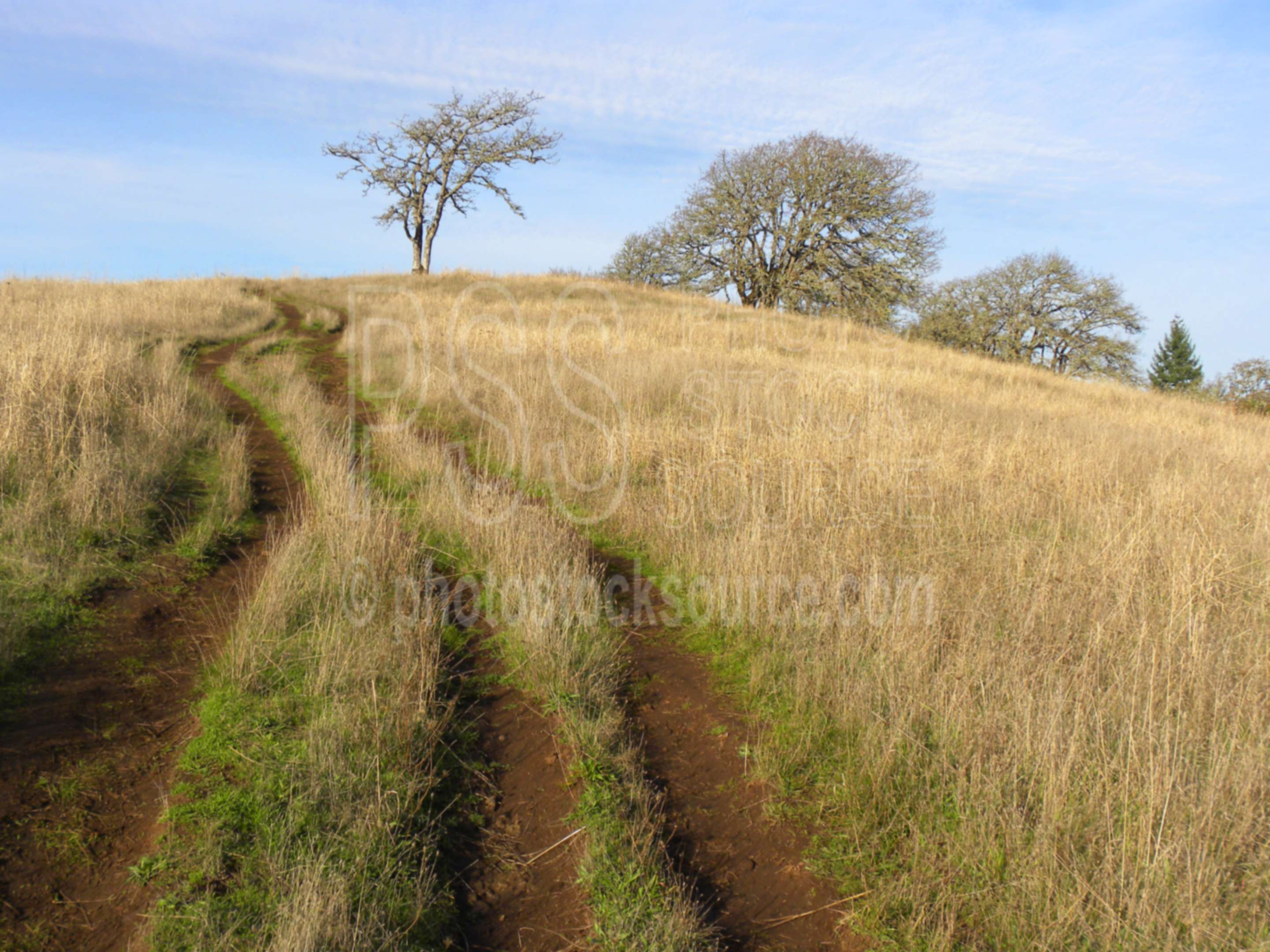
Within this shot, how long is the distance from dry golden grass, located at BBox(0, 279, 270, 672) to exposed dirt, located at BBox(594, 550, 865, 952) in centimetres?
344

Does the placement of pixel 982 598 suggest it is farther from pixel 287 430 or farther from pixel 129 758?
pixel 287 430

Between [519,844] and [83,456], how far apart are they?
5140 millimetres

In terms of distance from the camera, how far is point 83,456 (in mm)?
5730

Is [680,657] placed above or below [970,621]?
below

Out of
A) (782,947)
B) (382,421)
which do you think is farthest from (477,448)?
(782,947)

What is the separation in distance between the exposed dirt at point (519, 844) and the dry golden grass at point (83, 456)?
8.54 ft

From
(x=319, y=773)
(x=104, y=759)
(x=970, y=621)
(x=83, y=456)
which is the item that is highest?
(x=83, y=456)

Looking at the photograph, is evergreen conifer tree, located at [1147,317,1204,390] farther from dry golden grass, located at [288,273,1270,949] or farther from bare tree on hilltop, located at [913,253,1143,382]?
dry golden grass, located at [288,273,1270,949]

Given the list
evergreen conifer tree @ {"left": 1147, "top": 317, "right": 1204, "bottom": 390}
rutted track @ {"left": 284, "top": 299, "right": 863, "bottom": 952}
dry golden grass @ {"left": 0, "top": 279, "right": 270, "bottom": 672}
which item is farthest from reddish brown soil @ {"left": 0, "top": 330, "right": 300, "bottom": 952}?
evergreen conifer tree @ {"left": 1147, "top": 317, "right": 1204, "bottom": 390}

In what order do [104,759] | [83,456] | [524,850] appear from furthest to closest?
[83,456] → [104,759] → [524,850]

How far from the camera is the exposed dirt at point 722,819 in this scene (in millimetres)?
2625

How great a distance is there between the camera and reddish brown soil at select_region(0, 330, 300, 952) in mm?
2445

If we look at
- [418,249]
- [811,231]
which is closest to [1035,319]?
[811,231]

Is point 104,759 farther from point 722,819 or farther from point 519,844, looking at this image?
point 722,819
